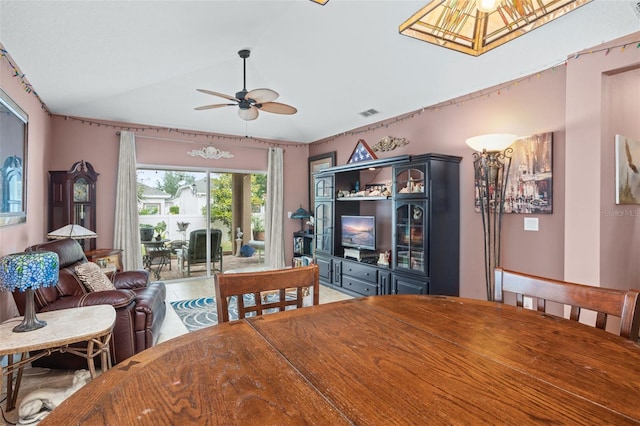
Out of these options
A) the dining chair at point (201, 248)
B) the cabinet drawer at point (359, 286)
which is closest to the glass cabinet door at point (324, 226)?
the cabinet drawer at point (359, 286)

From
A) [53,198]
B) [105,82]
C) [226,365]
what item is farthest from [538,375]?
[53,198]

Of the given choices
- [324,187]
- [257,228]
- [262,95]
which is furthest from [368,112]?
[257,228]

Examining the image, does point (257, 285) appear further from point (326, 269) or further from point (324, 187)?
point (324, 187)

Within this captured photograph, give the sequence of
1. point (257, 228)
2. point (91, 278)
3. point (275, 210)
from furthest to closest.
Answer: point (257, 228), point (275, 210), point (91, 278)

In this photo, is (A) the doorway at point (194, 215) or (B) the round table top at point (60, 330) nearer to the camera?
(B) the round table top at point (60, 330)

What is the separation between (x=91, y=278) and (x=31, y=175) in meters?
1.60

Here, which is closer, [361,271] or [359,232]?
[361,271]

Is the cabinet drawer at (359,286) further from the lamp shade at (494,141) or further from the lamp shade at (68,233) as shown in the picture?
the lamp shade at (68,233)

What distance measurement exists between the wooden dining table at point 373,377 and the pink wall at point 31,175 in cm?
276

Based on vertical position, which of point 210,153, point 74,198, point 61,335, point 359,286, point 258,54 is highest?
point 258,54

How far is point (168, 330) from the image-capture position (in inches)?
132

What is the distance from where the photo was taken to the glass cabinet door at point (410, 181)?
3633 mm

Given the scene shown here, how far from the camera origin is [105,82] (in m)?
3.68

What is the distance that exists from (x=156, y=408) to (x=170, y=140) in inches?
213
